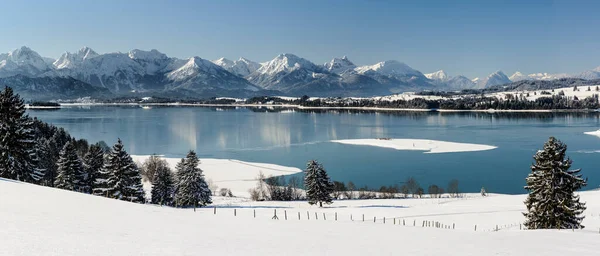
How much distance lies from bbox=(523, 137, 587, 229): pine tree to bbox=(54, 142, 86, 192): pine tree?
1565 inches

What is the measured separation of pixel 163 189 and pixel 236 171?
20140 mm

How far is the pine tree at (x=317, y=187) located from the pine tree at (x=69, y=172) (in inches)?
907

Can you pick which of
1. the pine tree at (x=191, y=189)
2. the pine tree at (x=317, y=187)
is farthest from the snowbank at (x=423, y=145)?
the pine tree at (x=191, y=189)

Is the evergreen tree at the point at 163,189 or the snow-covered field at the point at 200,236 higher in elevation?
the snow-covered field at the point at 200,236

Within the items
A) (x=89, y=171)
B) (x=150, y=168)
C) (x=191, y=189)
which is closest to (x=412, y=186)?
(x=191, y=189)

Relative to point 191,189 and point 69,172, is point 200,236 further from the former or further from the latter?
point 69,172

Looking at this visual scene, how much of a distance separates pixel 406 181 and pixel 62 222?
48.9 meters

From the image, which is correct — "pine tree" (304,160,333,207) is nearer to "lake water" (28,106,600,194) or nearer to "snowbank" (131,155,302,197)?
"snowbank" (131,155,302,197)

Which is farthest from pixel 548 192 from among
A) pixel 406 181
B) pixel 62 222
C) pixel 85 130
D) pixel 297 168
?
pixel 85 130

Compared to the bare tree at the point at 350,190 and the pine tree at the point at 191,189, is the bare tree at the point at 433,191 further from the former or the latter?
the pine tree at the point at 191,189

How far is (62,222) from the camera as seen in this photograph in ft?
47.3

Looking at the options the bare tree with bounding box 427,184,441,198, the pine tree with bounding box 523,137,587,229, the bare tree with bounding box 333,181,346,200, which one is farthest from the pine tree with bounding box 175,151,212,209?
the pine tree with bounding box 523,137,587,229

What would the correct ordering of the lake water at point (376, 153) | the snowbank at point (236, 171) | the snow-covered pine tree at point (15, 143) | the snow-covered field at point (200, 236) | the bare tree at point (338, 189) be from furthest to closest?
the lake water at point (376, 153)
the snowbank at point (236, 171)
the bare tree at point (338, 189)
the snow-covered pine tree at point (15, 143)
the snow-covered field at point (200, 236)

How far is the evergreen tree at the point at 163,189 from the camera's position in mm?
44094
